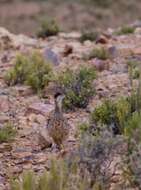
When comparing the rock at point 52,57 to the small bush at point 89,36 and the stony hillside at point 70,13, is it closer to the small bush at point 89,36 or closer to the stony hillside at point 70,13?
the small bush at point 89,36

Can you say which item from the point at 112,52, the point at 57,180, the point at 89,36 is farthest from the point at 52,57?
the point at 57,180

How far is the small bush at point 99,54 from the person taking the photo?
1045 cm

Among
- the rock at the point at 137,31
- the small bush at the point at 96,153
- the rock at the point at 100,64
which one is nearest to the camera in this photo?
the small bush at the point at 96,153

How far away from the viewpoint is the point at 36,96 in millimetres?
8367

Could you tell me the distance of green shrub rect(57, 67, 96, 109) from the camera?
7.59 m

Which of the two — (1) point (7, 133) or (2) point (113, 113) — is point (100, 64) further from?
(1) point (7, 133)

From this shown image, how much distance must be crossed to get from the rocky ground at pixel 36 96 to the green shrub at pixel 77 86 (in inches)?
4.9

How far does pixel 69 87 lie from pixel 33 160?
1888 mm

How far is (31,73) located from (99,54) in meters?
1.80

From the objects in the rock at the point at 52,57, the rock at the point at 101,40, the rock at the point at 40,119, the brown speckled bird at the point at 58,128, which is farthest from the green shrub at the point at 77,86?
the rock at the point at 101,40

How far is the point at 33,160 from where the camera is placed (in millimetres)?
5988

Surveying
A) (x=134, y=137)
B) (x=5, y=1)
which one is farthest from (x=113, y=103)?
(x=5, y=1)

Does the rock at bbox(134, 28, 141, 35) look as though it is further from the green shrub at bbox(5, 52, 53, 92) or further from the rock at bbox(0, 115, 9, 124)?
the rock at bbox(0, 115, 9, 124)

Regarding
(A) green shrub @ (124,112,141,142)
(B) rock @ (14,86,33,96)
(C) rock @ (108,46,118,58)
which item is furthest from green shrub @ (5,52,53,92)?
(A) green shrub @ (124,112,141,142)
